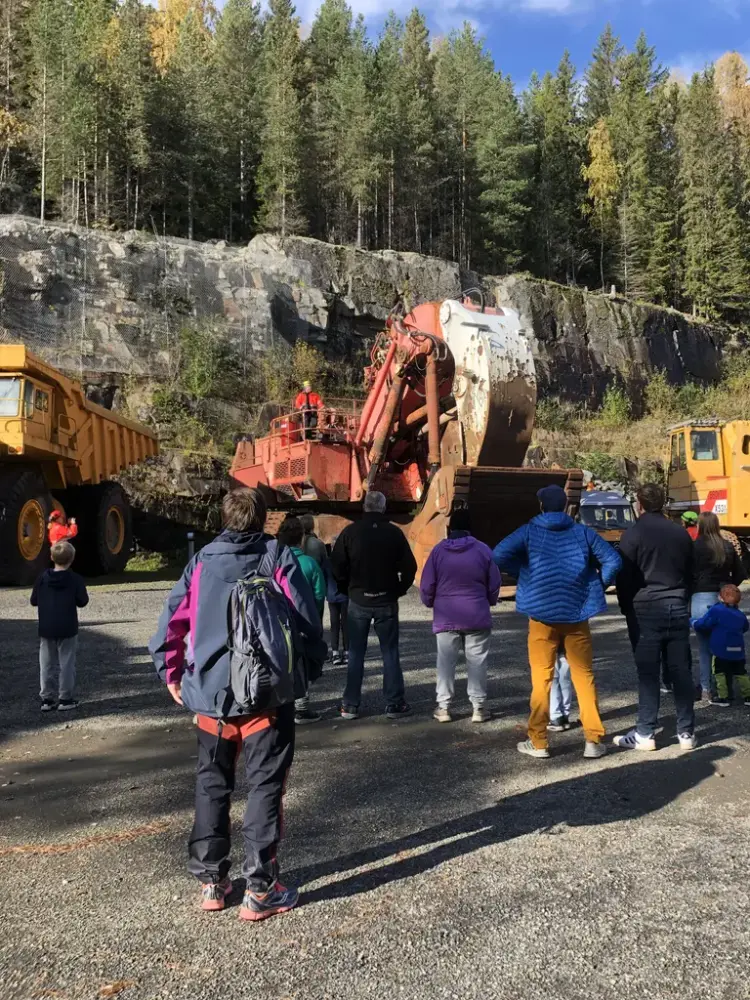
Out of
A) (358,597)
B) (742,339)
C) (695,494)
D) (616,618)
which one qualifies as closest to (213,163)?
(742,339)

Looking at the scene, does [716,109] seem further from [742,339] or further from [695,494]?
[695,494]

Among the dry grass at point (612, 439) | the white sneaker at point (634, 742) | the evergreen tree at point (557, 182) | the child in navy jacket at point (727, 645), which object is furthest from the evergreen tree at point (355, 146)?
the white sneaker at point (634, 742)

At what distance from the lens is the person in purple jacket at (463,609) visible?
584 cm

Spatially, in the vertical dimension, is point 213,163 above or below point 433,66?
below

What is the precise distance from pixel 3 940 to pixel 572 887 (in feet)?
7.22

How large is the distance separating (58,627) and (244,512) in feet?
12.9

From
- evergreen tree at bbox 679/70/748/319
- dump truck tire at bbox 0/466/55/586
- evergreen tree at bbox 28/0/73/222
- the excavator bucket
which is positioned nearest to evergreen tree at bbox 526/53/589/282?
evergreen tree at bbox 679/70/748/319

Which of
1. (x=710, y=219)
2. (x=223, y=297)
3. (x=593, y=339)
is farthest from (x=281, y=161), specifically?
(x=710, y=219)

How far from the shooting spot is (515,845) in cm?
360

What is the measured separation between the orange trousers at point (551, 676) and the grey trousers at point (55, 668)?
12.7ft

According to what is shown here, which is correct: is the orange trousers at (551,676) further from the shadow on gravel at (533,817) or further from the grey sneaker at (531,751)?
the shadow on gravel at (533,817)

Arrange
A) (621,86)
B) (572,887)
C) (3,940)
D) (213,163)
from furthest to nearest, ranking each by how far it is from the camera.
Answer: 1. (621,86)
2. (213,163)
3. (572,887)
4. (3,940)

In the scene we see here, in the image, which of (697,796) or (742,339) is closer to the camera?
(697,796)

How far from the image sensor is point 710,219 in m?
49.5
